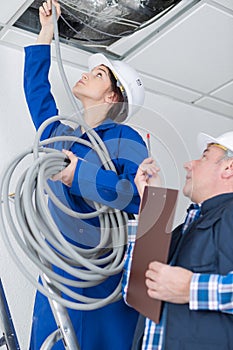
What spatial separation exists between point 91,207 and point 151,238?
12.0 inches

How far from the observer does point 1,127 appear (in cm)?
217

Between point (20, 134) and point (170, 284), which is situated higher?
point (20, 134)

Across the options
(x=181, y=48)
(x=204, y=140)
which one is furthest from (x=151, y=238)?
(x=181, y=48)

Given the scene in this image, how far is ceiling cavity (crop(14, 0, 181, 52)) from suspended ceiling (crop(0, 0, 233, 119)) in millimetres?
35

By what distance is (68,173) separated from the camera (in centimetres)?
151

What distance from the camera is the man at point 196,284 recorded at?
129cm

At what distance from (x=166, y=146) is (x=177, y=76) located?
3.91 ft

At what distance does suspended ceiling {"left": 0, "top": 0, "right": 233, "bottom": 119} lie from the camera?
6.96 ft

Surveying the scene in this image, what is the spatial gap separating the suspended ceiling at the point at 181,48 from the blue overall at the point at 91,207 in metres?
0.72

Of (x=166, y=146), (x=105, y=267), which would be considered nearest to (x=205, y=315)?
(x=105, y=267)

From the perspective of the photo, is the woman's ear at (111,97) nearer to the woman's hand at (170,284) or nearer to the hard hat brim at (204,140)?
the hard hat brim at (204,140)

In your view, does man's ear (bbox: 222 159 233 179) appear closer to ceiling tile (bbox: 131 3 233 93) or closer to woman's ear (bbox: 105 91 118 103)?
woman's ear (bbox: 105 91 118 103)

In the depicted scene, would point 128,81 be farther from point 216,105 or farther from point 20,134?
point 216,105

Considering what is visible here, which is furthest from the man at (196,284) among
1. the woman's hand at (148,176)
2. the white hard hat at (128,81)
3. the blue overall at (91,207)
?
the white hard hat at (128,81)
